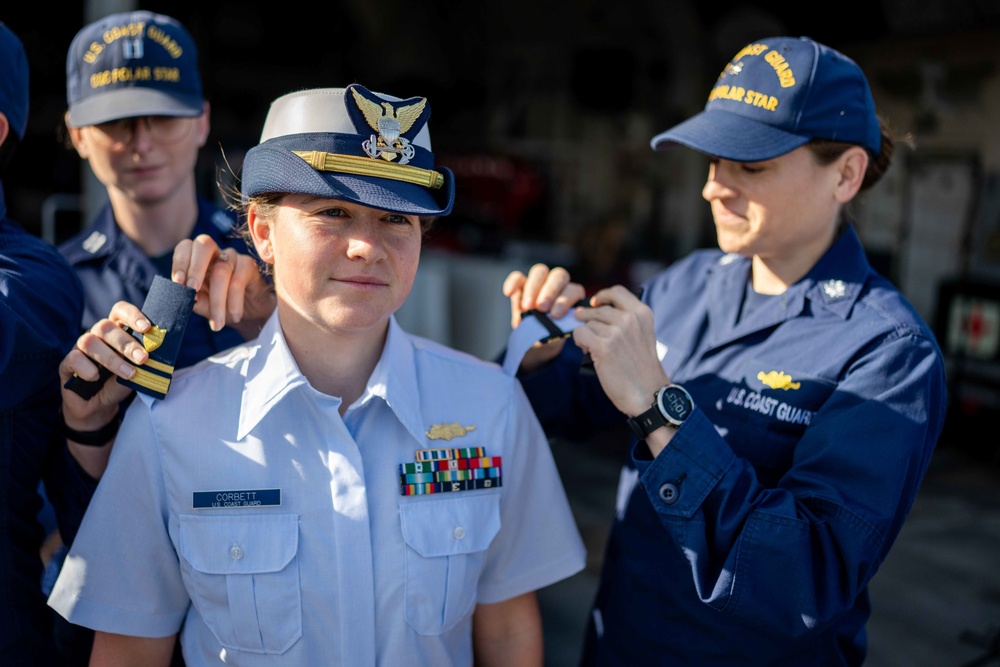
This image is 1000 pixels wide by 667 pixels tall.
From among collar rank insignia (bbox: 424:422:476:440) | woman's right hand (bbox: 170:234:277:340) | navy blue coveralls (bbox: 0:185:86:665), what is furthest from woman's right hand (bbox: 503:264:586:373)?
navy blue coveralls (bbox: 0:185:86:665)

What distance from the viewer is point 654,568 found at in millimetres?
1862

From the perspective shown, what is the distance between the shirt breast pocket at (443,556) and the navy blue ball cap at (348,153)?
57 centimetres

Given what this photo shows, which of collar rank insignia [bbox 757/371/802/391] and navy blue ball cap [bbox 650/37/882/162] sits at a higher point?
navy blue ball cap [bbox 650/37/882/162]

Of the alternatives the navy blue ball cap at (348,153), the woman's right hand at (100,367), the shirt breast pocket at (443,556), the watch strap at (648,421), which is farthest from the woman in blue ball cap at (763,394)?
the woman's right hand at (100,367)

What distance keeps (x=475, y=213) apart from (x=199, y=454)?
346 inches

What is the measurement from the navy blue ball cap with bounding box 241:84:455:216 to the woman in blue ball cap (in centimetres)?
49

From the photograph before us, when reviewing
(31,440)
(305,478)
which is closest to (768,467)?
(305,478)

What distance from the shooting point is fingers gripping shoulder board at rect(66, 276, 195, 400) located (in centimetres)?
156

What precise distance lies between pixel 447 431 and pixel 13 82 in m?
1.12

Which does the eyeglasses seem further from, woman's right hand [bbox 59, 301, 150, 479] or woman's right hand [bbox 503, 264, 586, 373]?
woman's right hand [bbox 503, 264, 586, 373]

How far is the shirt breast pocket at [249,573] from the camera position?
5.00 feet

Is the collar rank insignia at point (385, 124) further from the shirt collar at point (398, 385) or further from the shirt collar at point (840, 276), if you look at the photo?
the shirt collar at point (840, 276)

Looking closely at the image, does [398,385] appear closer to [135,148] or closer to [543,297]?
[543,297]

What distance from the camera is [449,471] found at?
1.66m
